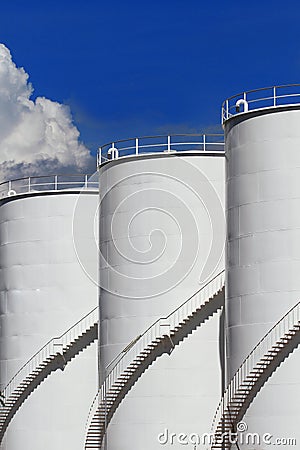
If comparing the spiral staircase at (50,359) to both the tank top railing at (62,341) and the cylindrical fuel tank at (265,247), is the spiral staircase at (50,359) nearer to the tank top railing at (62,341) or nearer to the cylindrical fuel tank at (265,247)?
the tank top railing at (62,341)

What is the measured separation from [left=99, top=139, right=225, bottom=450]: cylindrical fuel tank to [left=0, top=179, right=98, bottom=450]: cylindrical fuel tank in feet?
16.7

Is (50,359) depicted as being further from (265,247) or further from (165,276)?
(265,247)

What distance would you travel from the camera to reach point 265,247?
35938mm

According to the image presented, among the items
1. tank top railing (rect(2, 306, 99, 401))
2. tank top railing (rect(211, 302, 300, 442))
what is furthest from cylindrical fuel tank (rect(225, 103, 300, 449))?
tank top railing (rect(2, 306, 99, 401))

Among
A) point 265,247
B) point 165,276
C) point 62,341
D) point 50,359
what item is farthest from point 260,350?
point 50,359

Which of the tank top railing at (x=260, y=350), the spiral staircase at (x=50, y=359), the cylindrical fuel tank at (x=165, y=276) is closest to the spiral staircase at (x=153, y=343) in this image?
the cylindrical fuel tank at (x=165, y=276)

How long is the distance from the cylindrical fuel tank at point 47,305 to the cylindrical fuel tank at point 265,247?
11736 millimetres

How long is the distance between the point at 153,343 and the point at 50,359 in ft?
25.7

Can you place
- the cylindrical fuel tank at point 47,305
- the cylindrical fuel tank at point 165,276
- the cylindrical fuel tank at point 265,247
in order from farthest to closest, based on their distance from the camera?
the cylindrical fuel tank at point 47,305
the cylindrical fuel tank at point 165,276
the cylindrical fuel tank at point 265,247

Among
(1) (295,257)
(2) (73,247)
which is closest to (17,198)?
(2) (73,247)

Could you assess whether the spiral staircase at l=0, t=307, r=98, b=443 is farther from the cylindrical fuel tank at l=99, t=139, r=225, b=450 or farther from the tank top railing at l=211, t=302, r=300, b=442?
the tank top railing at l=211, t=302, r=300, b=442

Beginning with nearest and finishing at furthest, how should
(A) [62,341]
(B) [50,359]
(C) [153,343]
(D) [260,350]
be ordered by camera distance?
(D) [260,350]
(C) [153,343]
(A) [62,341]
(B) [50,359]

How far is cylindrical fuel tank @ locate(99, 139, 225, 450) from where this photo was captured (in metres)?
40.9

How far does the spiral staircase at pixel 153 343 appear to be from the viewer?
41156 millimetres
